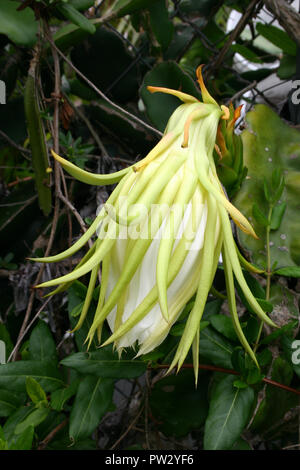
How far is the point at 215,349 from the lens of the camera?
0.61 meters

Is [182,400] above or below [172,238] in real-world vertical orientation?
below

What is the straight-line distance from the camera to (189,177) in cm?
44

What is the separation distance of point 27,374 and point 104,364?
0.34ft

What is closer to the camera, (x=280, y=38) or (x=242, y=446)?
(x=242, y=446)

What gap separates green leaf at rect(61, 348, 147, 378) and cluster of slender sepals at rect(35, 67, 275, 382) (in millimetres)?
114

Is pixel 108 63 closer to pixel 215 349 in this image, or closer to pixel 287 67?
pixel 287 67

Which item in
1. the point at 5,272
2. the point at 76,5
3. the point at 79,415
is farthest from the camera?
the point at 5,272

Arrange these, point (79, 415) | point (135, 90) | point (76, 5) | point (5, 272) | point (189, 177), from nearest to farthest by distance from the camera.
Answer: point (189, 177), point (79, 415), point (76, 5), point (5, 272), point (135, 90)

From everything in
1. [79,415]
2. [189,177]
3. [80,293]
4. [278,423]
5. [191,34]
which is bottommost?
[278,423]

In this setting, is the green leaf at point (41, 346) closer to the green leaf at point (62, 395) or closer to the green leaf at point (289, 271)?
the green leaf at point (62, 395)

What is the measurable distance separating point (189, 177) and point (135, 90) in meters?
0.55

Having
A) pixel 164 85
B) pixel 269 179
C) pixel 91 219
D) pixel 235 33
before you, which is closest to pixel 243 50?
pixel 235 33
